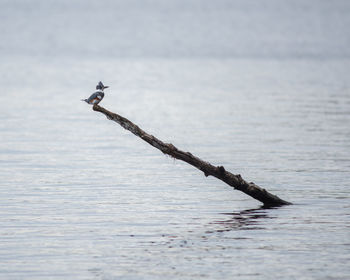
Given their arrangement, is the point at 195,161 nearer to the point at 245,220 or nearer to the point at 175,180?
the point at 245,220

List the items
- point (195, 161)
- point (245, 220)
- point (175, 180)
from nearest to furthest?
point (195, 161) < point (245, 220) < point (175, 180)

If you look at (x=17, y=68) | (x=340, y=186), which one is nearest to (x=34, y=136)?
(x=340, y=186)

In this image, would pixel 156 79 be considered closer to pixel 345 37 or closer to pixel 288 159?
pixel 288 159

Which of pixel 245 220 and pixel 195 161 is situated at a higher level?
pixel 195 161

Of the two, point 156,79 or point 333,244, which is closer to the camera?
point 333,244

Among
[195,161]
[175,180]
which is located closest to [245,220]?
[195,161]

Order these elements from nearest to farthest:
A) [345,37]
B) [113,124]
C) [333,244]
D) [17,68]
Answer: [333,244]
[113,124]
[17,68]
[345,37]

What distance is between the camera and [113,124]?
119 ft

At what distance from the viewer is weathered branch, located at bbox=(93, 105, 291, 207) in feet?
53.2

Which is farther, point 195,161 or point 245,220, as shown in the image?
point 245,220

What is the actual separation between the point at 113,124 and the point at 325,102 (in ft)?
41.6

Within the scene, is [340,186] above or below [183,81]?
below

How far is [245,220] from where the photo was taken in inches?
661

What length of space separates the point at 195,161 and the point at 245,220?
1.53m
